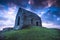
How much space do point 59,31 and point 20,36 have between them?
2.66 metres

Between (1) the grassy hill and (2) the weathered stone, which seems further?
(2) the weathered stone

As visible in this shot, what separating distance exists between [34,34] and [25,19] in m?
1.43

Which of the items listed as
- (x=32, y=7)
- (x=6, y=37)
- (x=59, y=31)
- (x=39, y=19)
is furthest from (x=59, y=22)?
(x=6, y=37)

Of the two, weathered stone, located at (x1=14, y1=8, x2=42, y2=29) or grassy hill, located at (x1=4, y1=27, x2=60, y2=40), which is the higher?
weathered stone, located at (x1=14, y1=8, x2=42, y2=29)

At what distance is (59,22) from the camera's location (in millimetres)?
10148

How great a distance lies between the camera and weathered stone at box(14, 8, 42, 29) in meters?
10.2

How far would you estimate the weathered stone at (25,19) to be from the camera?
1023cm

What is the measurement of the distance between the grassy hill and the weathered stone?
53cm

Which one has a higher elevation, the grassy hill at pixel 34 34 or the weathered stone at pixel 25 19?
the weathered stone at pixel 25 19

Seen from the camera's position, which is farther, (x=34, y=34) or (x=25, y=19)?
(x=25, y=19)

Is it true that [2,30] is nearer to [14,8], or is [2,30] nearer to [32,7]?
[14,8]

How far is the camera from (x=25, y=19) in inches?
405

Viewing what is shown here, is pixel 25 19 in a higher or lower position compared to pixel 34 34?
higher

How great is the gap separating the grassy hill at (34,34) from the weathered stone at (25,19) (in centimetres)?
53
